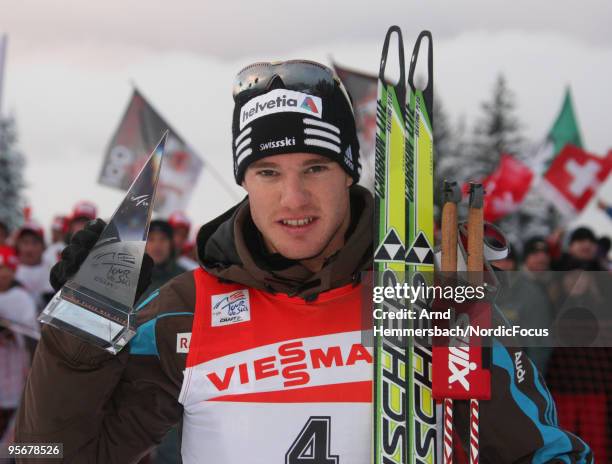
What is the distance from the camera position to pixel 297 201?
2.45 m

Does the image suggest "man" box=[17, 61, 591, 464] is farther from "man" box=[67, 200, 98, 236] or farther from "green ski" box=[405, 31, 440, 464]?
"man" box=[67, 200, 98, 236]

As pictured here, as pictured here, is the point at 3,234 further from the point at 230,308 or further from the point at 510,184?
the point at 230,308

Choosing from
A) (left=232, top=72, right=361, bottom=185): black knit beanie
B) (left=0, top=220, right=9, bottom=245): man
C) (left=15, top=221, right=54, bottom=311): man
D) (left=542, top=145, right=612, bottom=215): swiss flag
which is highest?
(left=542, top=145, right=612, bottom=215): swiss flag

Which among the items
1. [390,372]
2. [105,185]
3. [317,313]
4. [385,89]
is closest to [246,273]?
[317,313]

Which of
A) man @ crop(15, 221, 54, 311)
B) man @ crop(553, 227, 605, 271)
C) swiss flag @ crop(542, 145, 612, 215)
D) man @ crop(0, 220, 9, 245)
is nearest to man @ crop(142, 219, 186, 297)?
man @ crop(15, 221, 54, 311)

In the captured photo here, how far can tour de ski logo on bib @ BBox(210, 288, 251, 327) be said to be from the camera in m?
2.54

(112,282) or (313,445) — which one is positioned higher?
(112,282)

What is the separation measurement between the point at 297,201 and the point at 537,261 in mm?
5883

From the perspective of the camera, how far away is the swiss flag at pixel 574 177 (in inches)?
425

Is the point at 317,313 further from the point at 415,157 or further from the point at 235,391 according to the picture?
the point at 415,157

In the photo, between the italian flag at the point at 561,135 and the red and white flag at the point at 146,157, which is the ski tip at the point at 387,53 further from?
the italian flag at the point at 561,135

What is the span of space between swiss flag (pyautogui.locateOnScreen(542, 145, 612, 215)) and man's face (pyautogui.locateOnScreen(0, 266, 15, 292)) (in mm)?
7208

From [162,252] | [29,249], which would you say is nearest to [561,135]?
[162,252]

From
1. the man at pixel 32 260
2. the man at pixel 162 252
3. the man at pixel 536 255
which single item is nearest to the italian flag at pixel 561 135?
the man at pixel 536 255
